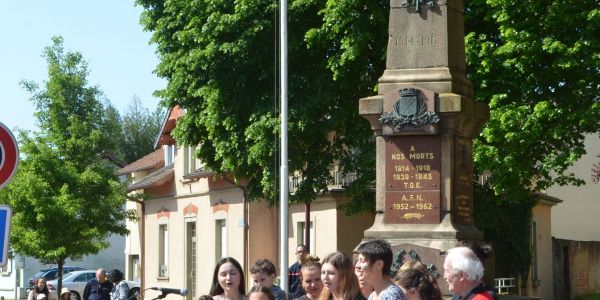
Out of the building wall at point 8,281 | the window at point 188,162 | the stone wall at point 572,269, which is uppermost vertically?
the window at point 188,162

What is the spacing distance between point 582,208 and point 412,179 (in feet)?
103

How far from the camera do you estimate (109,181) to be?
49781mm

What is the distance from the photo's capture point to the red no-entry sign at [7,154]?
10.6m

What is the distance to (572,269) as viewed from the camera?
44.0 metres

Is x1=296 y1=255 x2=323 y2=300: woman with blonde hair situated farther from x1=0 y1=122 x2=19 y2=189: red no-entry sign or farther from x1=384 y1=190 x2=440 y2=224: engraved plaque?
x1=384 y1=190 x2=440 y2=224: engraved plaque

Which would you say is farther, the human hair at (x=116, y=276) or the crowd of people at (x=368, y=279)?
the human hair at (x=116, y=276)

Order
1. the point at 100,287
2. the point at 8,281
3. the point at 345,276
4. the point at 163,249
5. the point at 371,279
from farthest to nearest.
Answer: the point at 8,281 → the point at 163,249 → the point at 100,287 → the point at 345,276 → the point at 371,279

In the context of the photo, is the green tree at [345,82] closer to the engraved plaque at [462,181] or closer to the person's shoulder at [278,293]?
the engraved plaque at [462,181]

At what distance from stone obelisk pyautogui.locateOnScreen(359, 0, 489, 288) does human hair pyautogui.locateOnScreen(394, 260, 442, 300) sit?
8.50 metres

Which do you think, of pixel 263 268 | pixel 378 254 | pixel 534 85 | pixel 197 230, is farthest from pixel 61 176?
pixel 378 254

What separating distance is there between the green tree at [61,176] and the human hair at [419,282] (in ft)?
130

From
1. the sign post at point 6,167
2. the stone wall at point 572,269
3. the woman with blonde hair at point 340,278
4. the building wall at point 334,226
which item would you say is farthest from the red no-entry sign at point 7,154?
the stone wall at point 572,269

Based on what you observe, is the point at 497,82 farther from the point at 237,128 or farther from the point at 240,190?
the point at 240,190

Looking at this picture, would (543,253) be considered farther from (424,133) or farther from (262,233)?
(424,133)
